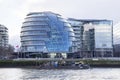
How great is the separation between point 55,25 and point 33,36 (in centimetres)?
1098

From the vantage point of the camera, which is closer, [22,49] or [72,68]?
[72,68]

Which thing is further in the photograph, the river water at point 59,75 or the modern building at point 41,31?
the modern building at point 41,31

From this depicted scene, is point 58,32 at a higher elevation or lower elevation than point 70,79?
higher

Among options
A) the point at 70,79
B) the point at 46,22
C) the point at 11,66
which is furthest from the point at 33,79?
the point at 46,22

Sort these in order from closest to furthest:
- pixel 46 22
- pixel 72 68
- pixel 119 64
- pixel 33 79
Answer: pixel 33 79 < pixel 72 68 < pixel 119 64 < pixel 46 22

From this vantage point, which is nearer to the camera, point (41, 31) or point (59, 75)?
point (59, 75)

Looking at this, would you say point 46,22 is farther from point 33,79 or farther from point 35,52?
point 33,79

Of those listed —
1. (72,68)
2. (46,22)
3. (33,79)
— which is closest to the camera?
(33,79)

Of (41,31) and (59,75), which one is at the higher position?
(41,31)

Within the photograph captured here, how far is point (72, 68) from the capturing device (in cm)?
10688

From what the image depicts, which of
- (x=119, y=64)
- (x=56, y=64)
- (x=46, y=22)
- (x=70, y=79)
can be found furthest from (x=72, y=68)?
(x=46, y=22)

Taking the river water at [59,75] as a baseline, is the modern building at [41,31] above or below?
above

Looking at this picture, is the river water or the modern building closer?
the river water

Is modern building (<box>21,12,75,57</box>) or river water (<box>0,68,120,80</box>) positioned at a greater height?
modern building (<box>21,12,75,57</box>)
